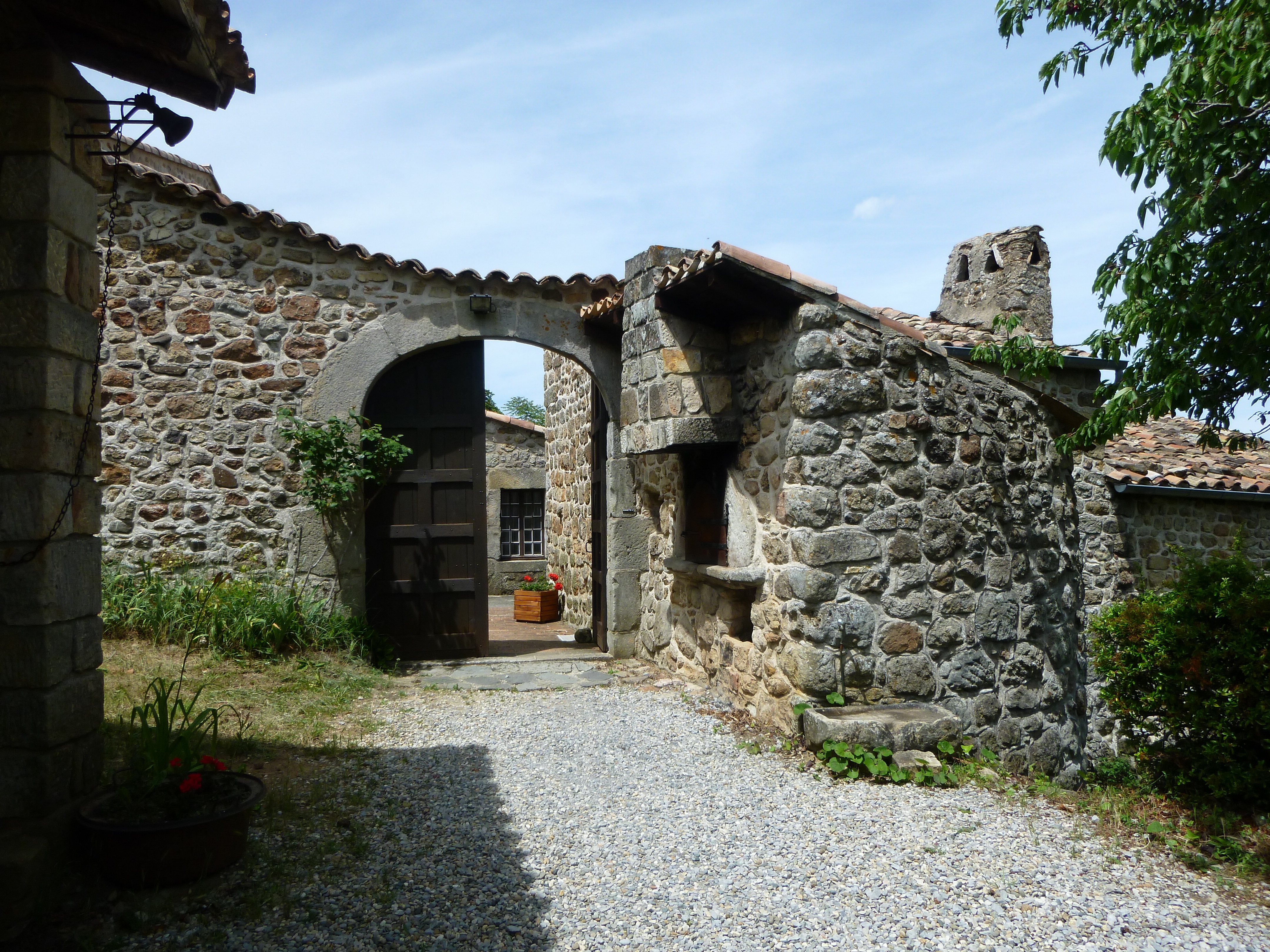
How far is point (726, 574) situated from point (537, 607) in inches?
229

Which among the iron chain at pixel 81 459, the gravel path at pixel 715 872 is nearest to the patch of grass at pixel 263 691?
the gravel path at pixel 715 872

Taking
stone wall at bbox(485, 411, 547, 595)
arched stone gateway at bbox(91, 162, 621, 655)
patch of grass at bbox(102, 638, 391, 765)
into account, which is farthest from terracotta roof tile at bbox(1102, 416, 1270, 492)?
stone wall at bbox(485, 411, 547, 595)

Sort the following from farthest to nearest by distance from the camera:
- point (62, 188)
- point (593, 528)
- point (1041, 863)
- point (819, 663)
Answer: point (593, 528) < point (819, 663) < point (1041, 863) < point (62, 188)

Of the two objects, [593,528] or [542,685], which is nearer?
[542,685]

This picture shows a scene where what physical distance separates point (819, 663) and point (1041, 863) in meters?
1.49

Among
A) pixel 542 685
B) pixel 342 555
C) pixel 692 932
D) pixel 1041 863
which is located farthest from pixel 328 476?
pixel 1041 863

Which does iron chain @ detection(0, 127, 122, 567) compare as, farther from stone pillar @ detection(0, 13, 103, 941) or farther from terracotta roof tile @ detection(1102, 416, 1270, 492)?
terracotta roof tile @ detection(1102, 416, 1270, 492)

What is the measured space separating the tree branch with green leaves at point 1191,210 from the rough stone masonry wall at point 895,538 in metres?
0.75

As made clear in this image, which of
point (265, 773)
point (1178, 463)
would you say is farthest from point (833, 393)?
point (1178, 463)

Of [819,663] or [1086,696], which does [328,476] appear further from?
[1086,696]

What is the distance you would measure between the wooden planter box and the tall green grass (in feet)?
12.5

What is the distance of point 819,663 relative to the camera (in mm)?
4543

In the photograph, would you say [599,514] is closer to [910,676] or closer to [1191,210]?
[910,676]

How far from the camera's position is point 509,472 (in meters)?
13.8
